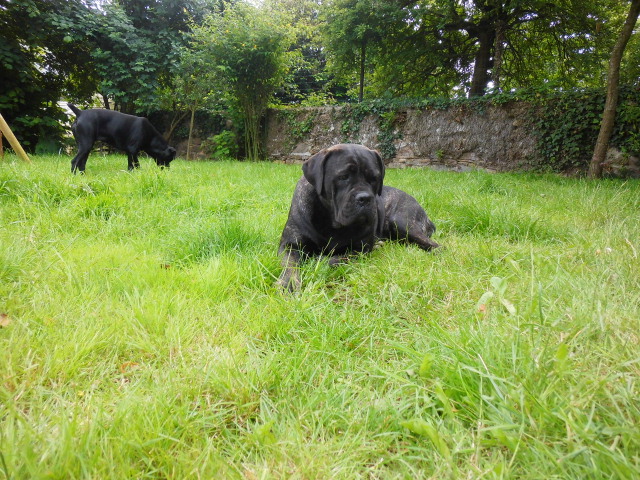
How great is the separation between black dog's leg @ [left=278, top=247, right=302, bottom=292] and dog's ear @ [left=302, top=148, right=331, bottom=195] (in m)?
0.54

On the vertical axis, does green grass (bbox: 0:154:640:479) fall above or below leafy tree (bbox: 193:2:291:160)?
below

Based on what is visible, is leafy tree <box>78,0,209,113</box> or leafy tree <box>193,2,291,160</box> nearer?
leafy tree <box>193,2,291,160</box>

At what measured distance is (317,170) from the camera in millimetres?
2771

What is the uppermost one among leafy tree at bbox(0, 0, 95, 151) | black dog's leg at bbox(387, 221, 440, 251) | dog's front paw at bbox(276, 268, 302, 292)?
leafy tree at bbox(0, 0, 95, 151)

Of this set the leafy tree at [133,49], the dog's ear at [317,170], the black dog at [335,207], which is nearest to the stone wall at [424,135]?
the leafy tree at [133,49]

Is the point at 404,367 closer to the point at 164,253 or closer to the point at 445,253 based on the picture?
the point at 445,253

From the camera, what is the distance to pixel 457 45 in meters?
14.3

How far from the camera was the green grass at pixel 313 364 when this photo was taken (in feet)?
2.97

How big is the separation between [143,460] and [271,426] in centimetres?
35

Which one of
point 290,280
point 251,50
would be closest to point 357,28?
point 251,50

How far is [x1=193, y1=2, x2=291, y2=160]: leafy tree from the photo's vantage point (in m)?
12.3

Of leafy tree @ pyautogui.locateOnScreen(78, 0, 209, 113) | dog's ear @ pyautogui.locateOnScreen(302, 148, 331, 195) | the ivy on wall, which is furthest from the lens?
leafy tree @ pyautogui.locateOnScreen(78, 0, 209, 113)

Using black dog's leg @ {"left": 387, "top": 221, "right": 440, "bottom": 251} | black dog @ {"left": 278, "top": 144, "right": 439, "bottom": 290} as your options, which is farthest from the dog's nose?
black dog's leg @ {"left": 387, "top": 221, "right": 440, "bottom": 251}

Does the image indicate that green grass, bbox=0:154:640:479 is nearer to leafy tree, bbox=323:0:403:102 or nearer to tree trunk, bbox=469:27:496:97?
tree trunk, bbox=469:27:496:97
